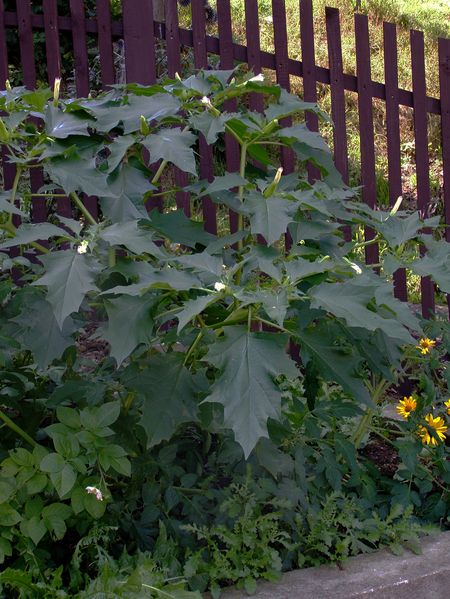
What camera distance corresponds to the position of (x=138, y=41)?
3910mm

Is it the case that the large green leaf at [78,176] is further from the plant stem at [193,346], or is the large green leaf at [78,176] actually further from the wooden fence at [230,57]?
the wooden fence at [230,57]

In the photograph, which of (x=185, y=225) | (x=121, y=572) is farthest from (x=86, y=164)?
(x=121, y=572)

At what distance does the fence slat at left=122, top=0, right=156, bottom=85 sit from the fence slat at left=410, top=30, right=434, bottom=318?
4.34 feet

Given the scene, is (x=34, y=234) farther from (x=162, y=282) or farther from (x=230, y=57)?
(x=230, y=57)

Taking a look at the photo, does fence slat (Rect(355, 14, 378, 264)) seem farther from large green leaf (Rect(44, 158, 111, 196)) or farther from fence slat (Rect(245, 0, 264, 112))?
large green leaf (Rect(44, 158, 111, 196))

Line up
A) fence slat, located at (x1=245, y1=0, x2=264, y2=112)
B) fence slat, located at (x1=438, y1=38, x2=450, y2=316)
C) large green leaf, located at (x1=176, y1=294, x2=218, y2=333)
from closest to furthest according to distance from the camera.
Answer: large green leaf, located at (x1=176, y1=294, x2=218, y2=333) < fence slat, located at (x1=245, y1=0, x2=264, y2=112) < fence slat, located at (x1=438, y1=38, x2=450, y2=316)

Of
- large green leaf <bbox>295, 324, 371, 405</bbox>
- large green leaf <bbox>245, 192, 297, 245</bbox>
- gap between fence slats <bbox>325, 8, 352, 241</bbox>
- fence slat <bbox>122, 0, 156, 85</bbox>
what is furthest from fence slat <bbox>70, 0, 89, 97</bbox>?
large green leaf <bbox>295, 324, 371, 405</bbox>

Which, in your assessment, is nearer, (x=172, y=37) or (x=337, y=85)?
(x=172, y=37)

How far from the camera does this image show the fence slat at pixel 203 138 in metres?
3.91

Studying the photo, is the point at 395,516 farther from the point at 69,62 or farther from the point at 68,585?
the point at 69,62

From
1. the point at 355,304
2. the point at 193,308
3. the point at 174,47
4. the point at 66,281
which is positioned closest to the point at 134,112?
the point at 66,281

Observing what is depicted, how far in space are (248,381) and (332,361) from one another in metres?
0.31

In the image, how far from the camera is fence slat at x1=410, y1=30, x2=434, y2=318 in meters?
4.29

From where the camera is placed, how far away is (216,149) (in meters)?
7.39
